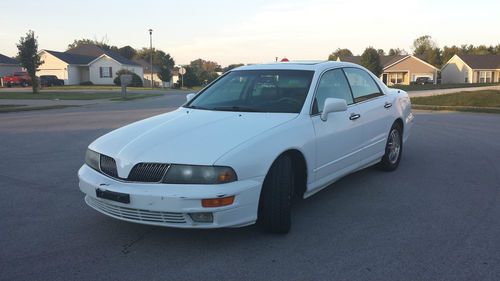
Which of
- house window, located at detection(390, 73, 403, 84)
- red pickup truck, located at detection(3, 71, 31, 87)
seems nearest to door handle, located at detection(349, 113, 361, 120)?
red pickup truck, located at detection(3, 71, 31, 87)

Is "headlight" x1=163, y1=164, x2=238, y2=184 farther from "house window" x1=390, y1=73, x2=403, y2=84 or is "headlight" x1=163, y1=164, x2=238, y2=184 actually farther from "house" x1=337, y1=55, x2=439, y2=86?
"house window" x1=390, y1=73, x2=403, y2=84

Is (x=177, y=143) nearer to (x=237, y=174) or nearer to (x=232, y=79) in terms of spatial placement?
(x=237, y=174)

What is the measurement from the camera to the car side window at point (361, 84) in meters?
5.81

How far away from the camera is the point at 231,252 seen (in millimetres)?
3883

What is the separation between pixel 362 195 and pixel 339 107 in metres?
1.29

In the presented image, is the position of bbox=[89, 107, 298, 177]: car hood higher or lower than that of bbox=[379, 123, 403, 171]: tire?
higher

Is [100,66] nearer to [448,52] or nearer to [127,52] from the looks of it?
[127,52]

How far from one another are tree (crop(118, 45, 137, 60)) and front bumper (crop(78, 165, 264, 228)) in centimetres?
8911

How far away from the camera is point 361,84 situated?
19.9ft

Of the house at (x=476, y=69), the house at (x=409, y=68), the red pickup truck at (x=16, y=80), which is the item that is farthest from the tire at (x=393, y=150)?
the house at (x=476, y=69)

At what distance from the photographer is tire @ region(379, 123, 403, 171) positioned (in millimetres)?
6625

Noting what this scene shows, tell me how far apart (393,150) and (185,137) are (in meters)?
3.74

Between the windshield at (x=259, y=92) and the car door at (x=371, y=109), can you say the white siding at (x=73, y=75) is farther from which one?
the car door at (x=371, y=109)

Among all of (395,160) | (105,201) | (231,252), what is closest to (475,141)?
(395,160)
